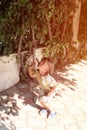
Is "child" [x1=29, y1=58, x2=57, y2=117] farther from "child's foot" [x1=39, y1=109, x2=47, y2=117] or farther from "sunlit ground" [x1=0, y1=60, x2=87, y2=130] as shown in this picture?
"sunlit ground" [x1=0, y1=60, x2=87, y2=130]

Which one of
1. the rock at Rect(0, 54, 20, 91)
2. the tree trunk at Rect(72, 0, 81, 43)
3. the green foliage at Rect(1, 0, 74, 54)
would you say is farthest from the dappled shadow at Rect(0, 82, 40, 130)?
the tree trunk at Rect(72, 0, 81, 43)

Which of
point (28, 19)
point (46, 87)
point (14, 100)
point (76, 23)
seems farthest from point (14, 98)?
point (76, 23)

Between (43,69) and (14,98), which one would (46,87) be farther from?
(14,98)

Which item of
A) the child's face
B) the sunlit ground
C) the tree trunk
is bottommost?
the sunlit ground

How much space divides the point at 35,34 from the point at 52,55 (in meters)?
0.91

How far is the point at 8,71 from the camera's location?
7129mm

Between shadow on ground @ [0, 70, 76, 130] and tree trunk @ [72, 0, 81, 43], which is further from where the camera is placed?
tree trunk @ [72, 0, 81, 43]

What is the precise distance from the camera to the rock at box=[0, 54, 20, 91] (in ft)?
22.9

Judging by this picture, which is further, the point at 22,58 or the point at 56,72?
the point at 56,72

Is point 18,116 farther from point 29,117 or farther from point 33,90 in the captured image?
point 33,90

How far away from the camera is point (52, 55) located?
Result: 8.23 metres

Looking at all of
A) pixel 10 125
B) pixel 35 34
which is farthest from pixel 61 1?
pixel 10 125

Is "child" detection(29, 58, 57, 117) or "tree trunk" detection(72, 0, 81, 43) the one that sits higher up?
"tree trunk" detection(72, 0, 81, 43)

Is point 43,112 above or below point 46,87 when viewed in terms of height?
below
